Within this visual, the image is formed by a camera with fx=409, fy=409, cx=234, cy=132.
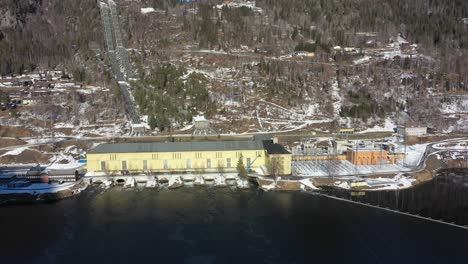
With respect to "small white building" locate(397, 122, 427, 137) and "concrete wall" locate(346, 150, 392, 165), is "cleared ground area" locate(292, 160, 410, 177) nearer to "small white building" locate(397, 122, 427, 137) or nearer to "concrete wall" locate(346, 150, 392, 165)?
"concrete wall" locate(346, 150, 392, 165)

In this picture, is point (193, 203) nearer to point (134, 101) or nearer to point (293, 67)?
point (134, 101)

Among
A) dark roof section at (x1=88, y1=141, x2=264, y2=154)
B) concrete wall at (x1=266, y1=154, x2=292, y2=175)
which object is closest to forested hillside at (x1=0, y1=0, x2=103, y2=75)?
dark roof section at (x1=88, y1=141, x2=264, y2=154)

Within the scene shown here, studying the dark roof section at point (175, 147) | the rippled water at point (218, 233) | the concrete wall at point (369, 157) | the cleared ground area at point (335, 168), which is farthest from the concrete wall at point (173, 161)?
the concrete wall at point (369, 157)

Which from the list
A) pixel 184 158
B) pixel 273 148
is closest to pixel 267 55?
pixel 273 148

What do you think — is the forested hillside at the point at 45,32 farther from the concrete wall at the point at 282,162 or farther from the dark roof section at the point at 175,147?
the concrete wall at the point at 282,162

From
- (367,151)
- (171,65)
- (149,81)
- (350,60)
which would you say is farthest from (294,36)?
(367,151)

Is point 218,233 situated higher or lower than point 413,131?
lower

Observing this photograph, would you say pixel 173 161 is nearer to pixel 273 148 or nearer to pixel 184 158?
pixel 184 158
